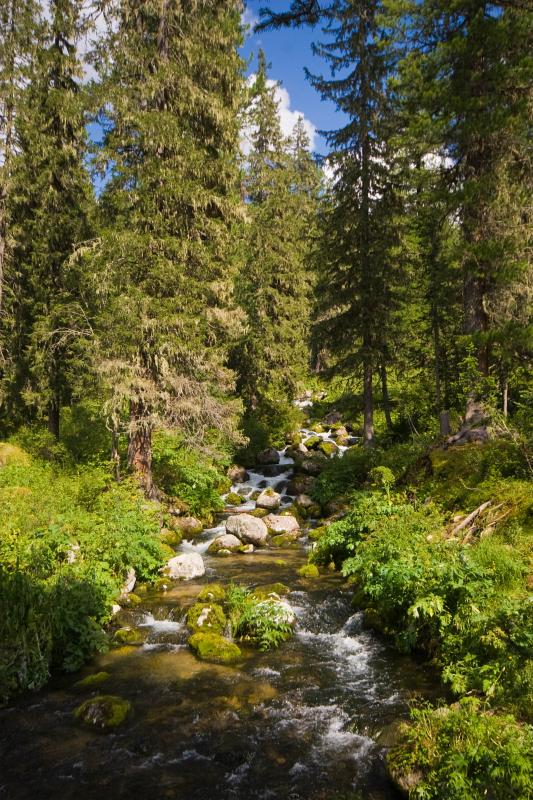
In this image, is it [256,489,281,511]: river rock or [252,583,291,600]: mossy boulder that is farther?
[256,489,281,511]: river rock

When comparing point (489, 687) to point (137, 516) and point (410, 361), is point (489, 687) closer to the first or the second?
point (137, 516)

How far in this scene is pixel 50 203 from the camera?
1995 centimetres

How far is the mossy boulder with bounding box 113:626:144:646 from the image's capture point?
834cm

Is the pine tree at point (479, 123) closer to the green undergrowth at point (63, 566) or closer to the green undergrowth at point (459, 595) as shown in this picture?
the green undergrowth at point (459, 595)

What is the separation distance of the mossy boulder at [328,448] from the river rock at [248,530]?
10.1 meters

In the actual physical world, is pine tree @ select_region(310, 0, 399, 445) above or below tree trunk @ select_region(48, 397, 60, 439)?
above

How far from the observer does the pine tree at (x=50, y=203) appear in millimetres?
18688

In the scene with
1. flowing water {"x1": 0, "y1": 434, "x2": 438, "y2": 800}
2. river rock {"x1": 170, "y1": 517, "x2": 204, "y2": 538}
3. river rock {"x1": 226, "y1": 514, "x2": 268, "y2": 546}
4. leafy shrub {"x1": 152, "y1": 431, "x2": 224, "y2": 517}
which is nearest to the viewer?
flowing water {"x1": 0, "y1": 434, "x2": 438, "y2": 800}

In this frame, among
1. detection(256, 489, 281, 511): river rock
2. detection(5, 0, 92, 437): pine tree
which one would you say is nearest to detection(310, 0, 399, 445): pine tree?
detection(256, 489, 281, 511): river rock

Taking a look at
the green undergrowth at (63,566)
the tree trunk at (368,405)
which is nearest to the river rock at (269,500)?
the tree trunk at (368,405)

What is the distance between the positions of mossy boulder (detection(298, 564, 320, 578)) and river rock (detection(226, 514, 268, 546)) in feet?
10.9

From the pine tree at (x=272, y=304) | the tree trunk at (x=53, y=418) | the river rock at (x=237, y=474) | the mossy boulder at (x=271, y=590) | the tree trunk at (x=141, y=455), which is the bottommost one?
the mossy boulder at (x=271, y=590)

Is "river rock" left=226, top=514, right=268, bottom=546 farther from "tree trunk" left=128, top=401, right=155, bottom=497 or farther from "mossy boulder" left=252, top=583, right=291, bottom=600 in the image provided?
"mossy boulder" left=252, top=583, right=291, bottom=600

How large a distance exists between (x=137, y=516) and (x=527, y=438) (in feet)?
28.6
